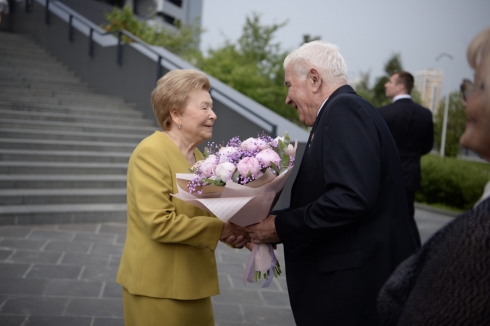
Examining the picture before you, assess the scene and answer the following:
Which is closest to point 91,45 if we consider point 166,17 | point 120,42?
point 120,42

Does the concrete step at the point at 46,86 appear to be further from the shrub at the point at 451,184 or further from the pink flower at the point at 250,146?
the pink flower at the point at 250,146

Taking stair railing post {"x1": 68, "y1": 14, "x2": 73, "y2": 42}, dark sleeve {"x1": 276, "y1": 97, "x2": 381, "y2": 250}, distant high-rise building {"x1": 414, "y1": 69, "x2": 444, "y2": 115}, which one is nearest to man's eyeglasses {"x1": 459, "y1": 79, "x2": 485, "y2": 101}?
dark sleeve {"x1": 276, "y1": 97, "x2": 381, "y2": 250}

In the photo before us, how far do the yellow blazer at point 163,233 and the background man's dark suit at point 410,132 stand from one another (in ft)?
13.6

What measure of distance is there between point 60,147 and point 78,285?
472 cm

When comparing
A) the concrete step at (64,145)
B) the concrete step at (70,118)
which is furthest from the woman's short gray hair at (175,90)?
the concrete step at (70,118)

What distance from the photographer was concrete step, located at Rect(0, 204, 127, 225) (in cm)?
678

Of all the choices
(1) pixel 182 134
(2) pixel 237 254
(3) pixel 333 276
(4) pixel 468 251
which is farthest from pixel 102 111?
(4) pixel 468 251

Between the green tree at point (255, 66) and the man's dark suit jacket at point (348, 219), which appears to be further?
the green tree at point (255, 66)

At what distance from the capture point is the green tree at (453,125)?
90.0ft

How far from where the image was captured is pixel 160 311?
2525 millimetres

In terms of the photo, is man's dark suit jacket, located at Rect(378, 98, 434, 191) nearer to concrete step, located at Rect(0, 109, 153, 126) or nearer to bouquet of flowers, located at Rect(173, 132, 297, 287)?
bouquet of flowers, located at Rect(173, 132, 297, 287)

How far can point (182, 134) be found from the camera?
2.76 m

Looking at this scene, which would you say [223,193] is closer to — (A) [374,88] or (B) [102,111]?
(B) [102,111]

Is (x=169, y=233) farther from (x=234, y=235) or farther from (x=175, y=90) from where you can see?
(x=175, y=90)
